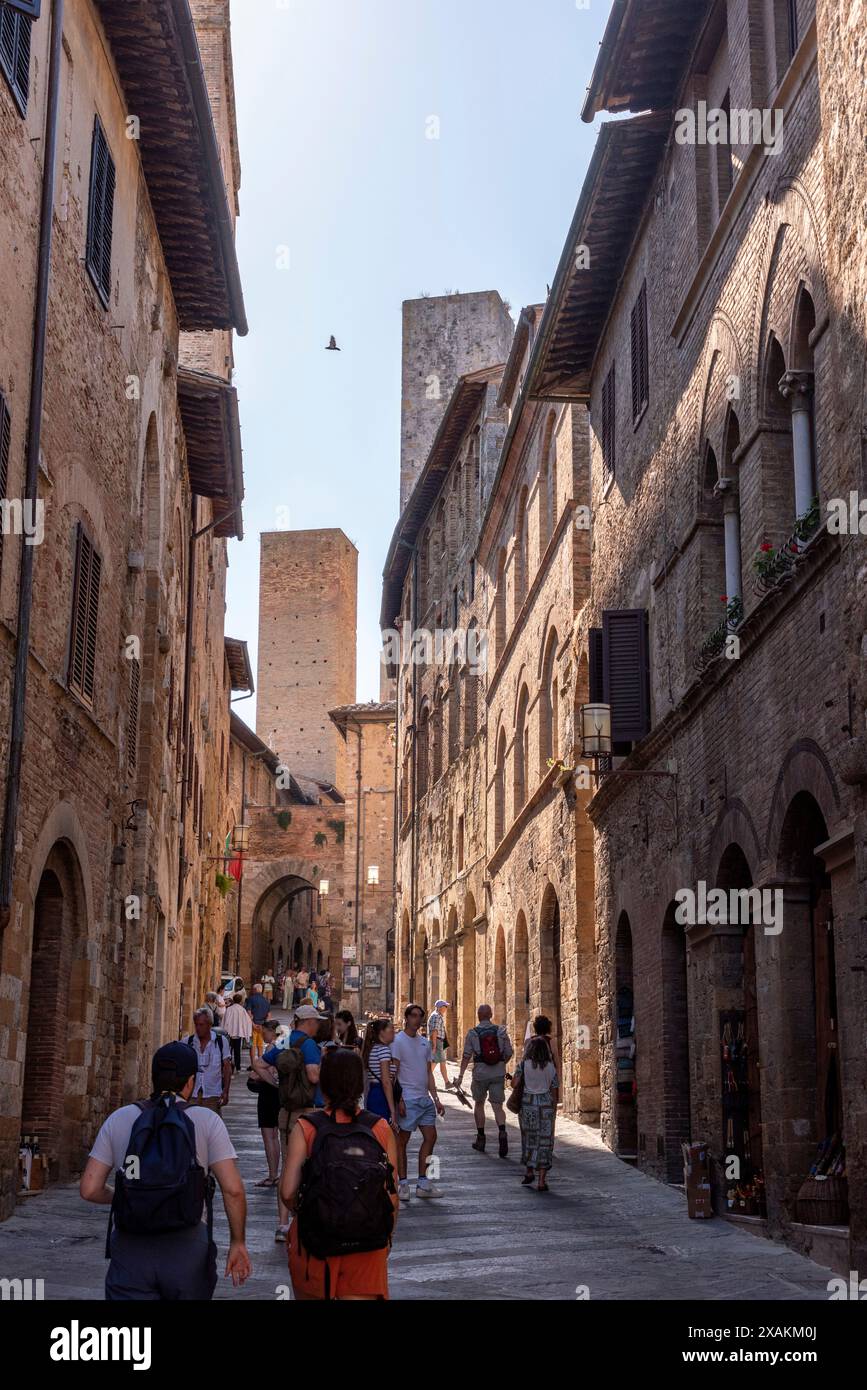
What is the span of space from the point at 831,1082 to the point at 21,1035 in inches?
219

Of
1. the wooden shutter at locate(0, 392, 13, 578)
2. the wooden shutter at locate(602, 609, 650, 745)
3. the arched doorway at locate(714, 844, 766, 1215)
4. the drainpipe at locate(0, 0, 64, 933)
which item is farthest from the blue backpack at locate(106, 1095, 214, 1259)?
the wooden shutter at locate(602, 609, 650, 745)

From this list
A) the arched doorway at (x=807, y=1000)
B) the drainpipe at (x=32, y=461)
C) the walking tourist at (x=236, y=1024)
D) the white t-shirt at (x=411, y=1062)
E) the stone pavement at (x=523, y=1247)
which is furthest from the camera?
the walking tourist at (x=236, y=1024)

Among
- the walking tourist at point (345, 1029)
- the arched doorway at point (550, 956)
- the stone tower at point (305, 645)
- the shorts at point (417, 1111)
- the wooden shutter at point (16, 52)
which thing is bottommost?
the shorts at point (417, 1111)

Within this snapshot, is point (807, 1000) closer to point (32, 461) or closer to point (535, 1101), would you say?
point (535, 1101)

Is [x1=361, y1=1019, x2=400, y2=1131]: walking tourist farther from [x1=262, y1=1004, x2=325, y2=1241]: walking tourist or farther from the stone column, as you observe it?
the stone column

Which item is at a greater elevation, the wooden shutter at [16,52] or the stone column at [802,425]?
the wooden shutter at [16,52]

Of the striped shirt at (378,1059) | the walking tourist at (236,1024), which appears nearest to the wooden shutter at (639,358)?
the striped shirt at (378,1059)

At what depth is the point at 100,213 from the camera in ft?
49.0

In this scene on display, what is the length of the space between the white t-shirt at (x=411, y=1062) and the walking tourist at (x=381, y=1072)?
104 millimetres

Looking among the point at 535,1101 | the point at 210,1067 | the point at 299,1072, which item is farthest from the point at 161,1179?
the point at 535,1101

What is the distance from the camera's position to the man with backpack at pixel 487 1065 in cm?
1708

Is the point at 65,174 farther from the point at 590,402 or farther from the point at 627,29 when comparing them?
the point at 590,402

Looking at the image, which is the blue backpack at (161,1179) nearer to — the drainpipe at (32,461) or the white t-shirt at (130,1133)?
the white t-shirt at (130,1133)
